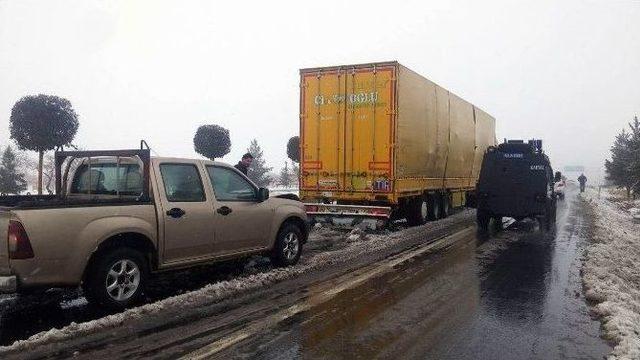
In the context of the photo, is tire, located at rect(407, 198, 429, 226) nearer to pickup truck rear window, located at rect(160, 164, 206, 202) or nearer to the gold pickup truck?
the gold pickup truck

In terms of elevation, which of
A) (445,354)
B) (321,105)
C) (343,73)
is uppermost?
(343,73)

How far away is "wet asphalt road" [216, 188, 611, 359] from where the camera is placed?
4.21 meters

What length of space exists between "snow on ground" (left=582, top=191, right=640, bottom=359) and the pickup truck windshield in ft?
18.0

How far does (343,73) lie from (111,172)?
727 centimetres

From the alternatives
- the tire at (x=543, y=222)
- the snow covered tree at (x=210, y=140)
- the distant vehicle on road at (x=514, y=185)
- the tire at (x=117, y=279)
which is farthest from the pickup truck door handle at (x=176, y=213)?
the snow covered tree at (x=210, y=140)

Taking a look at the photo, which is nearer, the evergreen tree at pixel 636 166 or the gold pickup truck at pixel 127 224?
the gold pickup truck at pixel 127 224

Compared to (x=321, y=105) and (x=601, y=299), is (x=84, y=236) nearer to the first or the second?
(x=601, y=299)

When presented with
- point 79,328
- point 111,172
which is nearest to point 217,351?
point 79,328

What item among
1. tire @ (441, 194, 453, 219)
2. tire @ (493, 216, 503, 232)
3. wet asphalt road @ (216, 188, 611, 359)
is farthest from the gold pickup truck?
tire @ (441, 194, 453, 219)

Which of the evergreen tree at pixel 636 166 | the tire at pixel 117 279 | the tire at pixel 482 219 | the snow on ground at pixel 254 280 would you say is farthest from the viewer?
the evergreen tree at pixel 636 166

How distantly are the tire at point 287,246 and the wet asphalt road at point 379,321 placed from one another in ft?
1.07

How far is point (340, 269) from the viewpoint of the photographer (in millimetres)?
7555

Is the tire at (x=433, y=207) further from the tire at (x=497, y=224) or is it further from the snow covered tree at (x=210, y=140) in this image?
the snow covered tree at (x=210, y=140)

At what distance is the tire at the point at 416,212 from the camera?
536 inches
